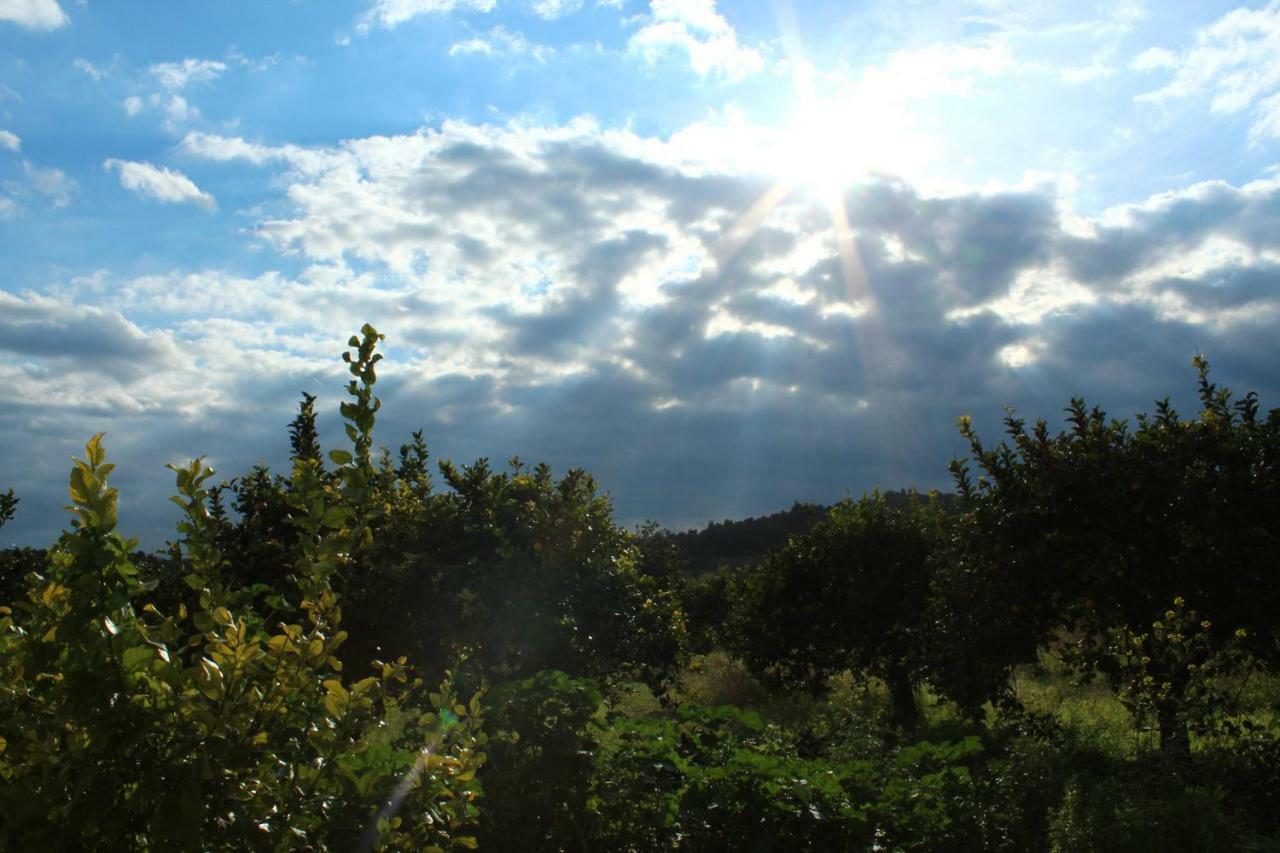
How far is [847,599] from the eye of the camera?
14.3m

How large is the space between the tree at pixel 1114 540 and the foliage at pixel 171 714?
23.3 ft

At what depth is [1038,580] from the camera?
874 cm

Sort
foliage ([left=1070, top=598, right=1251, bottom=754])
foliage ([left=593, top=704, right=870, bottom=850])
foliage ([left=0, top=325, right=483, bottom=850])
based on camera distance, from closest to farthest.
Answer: foliage ([left=0, top=325, right=483, bottom=850])
foliage ([left=593, top=704, right=870, bottom=850])
foliage ([left=1070, top=598, right=1251, bottom=754])

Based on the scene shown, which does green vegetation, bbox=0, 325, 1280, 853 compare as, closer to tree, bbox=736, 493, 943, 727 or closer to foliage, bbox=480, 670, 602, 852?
foliage, bbox=480, 670, 602, 852

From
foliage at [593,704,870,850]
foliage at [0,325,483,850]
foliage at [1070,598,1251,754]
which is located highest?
foliage at [0,325,483,850]

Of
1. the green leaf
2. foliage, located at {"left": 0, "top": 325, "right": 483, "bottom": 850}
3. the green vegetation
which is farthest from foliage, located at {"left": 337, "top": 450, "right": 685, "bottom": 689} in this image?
the green leaf

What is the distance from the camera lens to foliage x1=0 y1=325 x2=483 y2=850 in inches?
69.4

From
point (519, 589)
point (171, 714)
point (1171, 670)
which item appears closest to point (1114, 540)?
point (1171, 670)

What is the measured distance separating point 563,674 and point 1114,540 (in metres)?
6.15

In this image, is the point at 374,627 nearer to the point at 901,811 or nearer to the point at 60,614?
the point at 901,811

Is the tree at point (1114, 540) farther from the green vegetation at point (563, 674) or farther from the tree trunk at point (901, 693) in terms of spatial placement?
the tree trunk at point (901, 693)

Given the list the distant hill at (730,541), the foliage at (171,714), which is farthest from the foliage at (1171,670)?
the distant hill at (730,541)

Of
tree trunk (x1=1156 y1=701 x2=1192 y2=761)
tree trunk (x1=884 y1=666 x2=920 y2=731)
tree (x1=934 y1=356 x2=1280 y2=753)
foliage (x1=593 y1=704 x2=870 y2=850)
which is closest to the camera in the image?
foliage (x1=593 y1=704 x2=870 y2=850)

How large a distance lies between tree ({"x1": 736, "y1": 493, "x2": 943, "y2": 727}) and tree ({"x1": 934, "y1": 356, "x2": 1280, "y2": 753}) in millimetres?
4291
